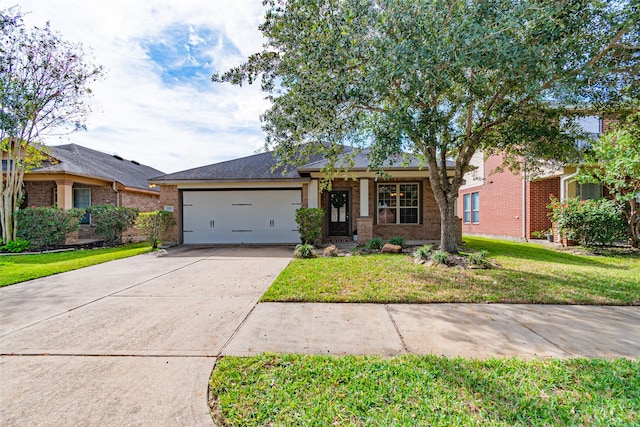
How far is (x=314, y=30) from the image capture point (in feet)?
17.5

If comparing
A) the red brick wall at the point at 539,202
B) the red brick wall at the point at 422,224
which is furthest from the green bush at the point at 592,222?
the red brick wall at the point at 422,224

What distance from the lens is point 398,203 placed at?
12.5m

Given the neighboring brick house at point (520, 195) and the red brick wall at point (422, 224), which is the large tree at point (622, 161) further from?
the red brick wall at point (422, 224)

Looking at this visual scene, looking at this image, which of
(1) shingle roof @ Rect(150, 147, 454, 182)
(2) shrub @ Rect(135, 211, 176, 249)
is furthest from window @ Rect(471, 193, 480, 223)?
(2) shrub @ Rect(135, 211, 176, 249)

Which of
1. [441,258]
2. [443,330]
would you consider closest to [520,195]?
[441,258]

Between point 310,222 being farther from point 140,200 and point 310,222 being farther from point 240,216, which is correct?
point 140,200

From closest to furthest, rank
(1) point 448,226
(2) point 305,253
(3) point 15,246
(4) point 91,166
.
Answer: (1) point 448,226, (2) point 305,253, (3) point 15,246, (4) point 91,166

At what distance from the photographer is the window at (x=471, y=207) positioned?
17.2 m

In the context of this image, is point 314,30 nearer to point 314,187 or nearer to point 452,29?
point 452,29

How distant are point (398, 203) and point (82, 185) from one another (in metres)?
15.4

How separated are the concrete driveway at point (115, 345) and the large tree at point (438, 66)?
405 cm

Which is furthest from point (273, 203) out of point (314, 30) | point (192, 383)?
point (192, 383)

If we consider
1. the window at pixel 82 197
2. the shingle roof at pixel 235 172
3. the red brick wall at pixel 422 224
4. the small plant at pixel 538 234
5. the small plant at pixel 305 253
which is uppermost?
the shingle roof at pixel 235 172

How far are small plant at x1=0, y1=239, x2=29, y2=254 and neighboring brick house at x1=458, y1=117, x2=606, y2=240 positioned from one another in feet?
55.0
